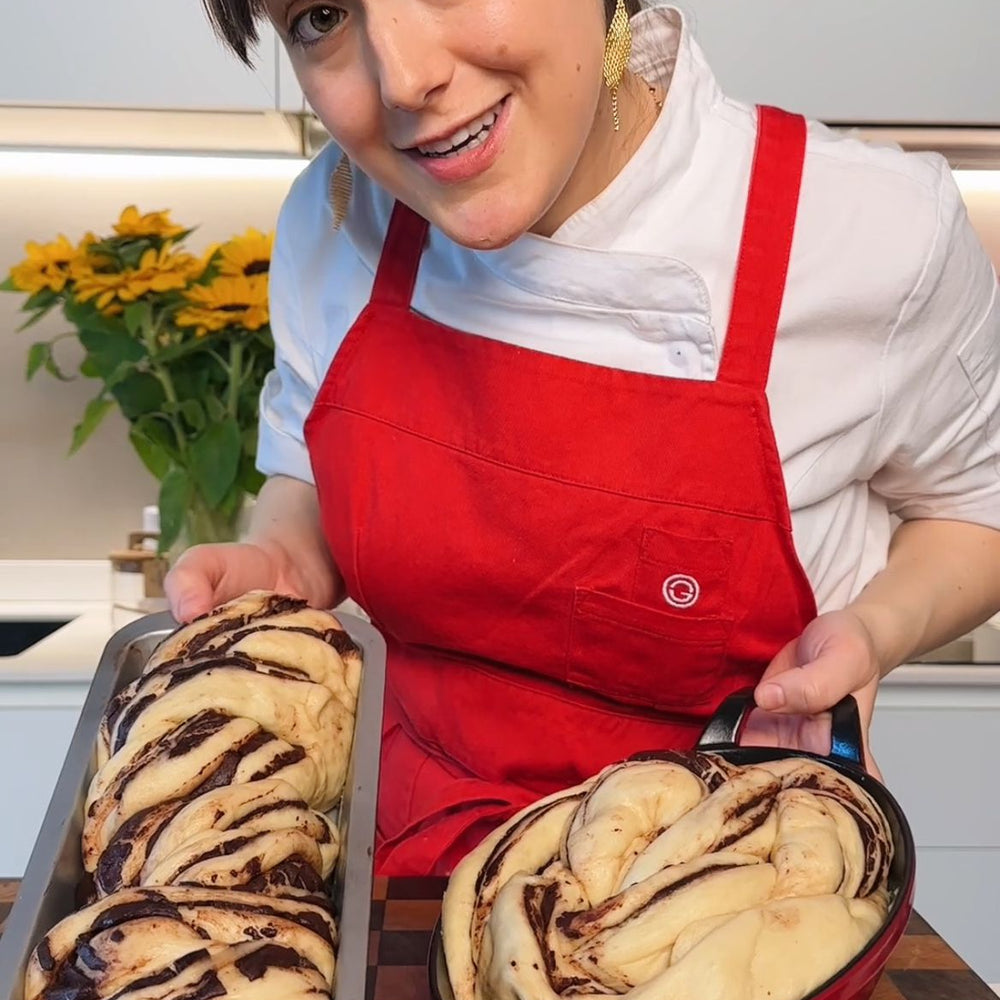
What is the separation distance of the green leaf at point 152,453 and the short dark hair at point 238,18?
3.66ft

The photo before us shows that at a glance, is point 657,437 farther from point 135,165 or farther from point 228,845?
point 135,165

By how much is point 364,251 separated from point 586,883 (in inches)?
25.0

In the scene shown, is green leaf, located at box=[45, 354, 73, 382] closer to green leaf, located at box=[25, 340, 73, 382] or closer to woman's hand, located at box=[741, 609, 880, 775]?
green leaf, located at box=[25, 340, 73, 382]

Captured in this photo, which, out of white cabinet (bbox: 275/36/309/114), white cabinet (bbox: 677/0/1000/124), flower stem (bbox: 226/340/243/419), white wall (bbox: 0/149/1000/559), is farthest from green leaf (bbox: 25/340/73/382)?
white cabinet (bbox: 677/0/1000/124)

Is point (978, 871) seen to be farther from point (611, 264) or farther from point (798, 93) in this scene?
point (611, 264)

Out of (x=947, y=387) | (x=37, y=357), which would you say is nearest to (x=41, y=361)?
(x=37, y=357)

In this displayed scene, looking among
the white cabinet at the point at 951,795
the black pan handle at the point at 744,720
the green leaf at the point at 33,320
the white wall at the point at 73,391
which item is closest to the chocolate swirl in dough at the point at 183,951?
the black pan handle at the point at 744,720

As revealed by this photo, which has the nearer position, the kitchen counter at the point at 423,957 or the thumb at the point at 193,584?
the kitchen counter at the point at 423,957

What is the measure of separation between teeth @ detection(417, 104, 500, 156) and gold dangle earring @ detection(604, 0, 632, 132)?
0.12 meters

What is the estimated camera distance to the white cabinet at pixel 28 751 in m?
1.72

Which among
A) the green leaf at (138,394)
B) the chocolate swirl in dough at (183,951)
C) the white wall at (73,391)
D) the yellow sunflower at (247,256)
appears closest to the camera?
the chocolate swirl in dough at (183,951)

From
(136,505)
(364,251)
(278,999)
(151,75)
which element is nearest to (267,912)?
(278,999)

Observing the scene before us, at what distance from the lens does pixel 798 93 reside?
1.73 m

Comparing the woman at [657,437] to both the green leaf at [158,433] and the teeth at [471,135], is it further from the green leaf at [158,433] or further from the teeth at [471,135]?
the green leaf at [158,433]
